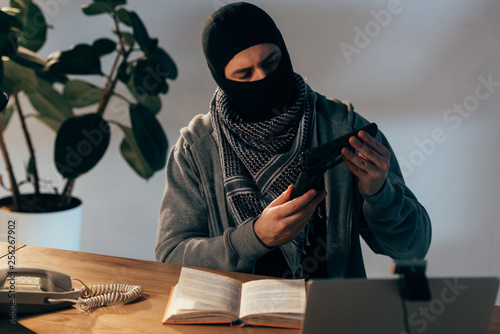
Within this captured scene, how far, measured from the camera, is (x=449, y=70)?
224 cm

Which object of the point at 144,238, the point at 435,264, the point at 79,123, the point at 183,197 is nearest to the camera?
the point at 183,197

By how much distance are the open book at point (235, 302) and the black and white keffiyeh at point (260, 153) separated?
1.03ft

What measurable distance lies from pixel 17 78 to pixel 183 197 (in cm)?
119

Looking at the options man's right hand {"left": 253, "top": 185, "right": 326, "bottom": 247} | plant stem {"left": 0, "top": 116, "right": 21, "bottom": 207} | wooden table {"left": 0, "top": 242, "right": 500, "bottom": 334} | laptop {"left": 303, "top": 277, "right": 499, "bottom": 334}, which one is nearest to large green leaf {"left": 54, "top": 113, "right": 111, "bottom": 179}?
plant stem {"left": 0, "top": 116, "right": 21, "bottom": 207}

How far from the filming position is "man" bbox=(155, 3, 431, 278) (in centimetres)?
129

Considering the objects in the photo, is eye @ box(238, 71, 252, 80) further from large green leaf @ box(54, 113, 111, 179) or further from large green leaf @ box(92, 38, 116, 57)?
large green leaf @ box(92, 38, 116, 57)

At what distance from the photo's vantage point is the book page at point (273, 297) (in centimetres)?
94

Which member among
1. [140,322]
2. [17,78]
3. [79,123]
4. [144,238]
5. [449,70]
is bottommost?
[144,238]

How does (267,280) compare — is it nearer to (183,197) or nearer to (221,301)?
(221,301)

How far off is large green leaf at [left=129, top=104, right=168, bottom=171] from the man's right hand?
3.84 feet

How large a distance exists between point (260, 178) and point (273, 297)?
47cm

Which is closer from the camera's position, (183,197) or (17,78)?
(183,197)

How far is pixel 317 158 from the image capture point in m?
1.10

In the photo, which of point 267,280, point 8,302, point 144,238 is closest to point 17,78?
point 144,238
